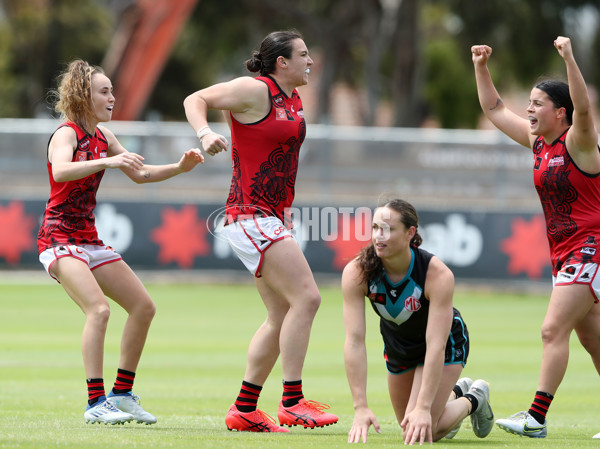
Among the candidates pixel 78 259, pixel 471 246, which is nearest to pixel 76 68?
pixel 78 259

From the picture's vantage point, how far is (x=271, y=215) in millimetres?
6734

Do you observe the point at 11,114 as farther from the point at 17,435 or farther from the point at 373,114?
the point at 17,435

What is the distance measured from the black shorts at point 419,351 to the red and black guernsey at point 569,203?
2.84ft

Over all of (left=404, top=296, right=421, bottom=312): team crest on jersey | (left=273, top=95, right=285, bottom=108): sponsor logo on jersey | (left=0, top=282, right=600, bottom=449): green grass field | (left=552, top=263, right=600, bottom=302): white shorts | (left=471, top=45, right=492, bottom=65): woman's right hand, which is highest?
(left=471, top=45, right=492, bottom=65): woman's right hand

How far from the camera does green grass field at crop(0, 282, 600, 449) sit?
20.4 feet

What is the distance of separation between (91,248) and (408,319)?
2.13m

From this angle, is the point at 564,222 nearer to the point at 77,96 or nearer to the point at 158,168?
the point at 158,168

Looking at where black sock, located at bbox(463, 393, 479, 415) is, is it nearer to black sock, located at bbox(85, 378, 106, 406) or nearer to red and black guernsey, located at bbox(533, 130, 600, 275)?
red and black guernsey, located at bbox(533, 130, 600, 275)

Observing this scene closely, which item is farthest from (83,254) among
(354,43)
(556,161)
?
(354,43)

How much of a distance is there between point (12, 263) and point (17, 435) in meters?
14.7

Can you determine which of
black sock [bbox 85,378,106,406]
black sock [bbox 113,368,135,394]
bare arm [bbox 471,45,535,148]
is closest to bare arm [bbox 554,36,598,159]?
bare arm [bbox 471,45,535,148]

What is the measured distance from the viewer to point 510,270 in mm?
19516

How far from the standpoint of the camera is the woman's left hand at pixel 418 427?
19.4 feet

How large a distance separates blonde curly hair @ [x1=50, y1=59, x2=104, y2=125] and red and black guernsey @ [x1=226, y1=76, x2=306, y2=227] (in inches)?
38.3
